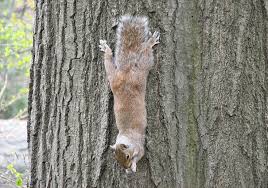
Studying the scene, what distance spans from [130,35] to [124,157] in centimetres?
57

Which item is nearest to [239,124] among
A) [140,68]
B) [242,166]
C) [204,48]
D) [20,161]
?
[242,166]

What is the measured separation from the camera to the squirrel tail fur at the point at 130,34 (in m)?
1.95

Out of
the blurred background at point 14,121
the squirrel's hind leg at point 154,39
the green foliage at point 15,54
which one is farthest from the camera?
the green foliage at point 15,54

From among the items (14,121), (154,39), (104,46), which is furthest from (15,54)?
(154,39)

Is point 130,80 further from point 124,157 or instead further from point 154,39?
point 124,157

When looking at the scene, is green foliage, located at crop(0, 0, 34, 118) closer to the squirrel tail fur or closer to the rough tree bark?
the rough tree bark

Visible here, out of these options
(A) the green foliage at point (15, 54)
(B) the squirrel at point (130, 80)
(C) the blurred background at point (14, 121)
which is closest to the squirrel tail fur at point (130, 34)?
(B) the squirrel at point (130, 80)

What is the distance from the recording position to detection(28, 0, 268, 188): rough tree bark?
6.48 ft

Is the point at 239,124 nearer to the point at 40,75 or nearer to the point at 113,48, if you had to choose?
the point at 113,48

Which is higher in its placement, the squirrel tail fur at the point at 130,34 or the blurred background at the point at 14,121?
the squirrel tail fur at the point at 130,34

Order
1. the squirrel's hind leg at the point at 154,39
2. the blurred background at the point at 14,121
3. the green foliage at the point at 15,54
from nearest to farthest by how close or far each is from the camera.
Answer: the squirrel's hind leg at the point at 154,39
the blurred background at the point at 14,121
the green foliage at the point at 15,54

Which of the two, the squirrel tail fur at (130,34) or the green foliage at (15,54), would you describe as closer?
the squirrel tail fur at (130,34)

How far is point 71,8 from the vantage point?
204 cm

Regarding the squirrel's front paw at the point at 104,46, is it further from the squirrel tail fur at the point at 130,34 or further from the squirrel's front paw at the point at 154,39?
the squirrel's front paw at the point at 154,39
